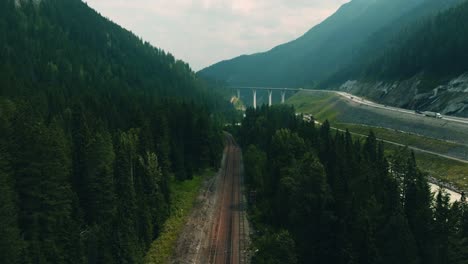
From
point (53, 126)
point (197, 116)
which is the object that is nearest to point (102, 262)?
point (53, 126)

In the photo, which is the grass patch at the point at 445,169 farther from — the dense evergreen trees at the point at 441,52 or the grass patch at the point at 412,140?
the dense evergreen trees at the point at 441,52

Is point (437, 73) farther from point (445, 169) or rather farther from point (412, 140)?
point (445, 169)

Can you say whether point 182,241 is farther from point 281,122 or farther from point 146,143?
point 281,122

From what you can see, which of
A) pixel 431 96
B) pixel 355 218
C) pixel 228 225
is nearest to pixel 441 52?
pixel 431 96

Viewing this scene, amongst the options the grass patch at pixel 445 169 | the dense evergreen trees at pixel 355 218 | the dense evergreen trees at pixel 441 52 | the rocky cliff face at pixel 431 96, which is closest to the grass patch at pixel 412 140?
the grass patch at pixel 445 169

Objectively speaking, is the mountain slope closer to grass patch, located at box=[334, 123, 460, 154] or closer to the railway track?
grass patch, located at box=[334, 123, 460, 154]

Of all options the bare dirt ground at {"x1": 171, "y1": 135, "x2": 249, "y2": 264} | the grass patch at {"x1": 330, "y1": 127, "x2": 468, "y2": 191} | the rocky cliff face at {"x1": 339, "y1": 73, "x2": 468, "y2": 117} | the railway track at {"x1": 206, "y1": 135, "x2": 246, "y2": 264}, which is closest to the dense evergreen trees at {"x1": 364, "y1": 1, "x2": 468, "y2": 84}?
the rocky cliff face at {"x1": 339, "y1": 73, "x2": 468, "y2": 117}
